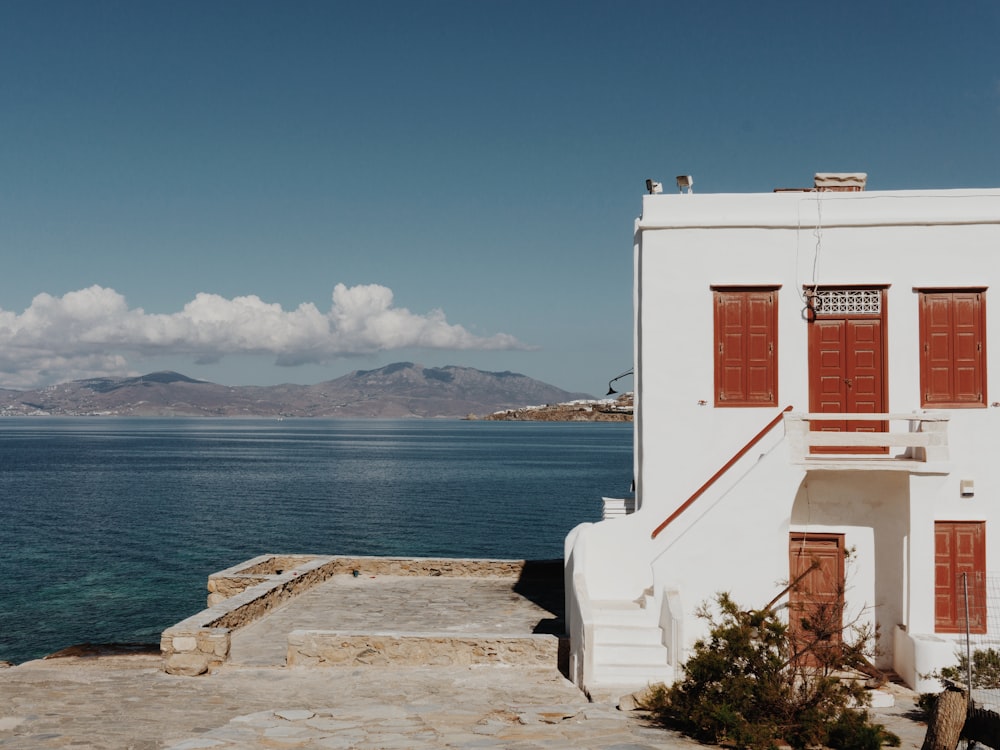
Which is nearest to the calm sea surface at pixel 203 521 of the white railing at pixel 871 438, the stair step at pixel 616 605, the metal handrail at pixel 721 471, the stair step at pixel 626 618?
the stair step at pixel 616 605

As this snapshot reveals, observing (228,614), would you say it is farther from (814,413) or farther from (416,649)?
(814,413)

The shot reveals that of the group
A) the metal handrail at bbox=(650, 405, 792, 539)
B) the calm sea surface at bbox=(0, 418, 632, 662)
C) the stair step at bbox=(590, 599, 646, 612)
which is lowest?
the calm sea surface at bbox=(0, 418, 632, 662)

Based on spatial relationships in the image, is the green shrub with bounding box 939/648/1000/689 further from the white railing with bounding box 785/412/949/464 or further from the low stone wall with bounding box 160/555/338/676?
the low stone wall with bounding box 160/555/338/676

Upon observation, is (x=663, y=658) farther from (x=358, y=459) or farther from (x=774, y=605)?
(x=358, y=459)

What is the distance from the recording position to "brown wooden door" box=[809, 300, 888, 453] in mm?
13719

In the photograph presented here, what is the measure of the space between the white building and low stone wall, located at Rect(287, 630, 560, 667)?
0.83m

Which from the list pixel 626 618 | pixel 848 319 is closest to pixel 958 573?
pixel 848 319

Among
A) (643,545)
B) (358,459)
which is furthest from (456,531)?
(358,459)

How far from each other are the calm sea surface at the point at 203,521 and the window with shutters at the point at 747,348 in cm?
1976

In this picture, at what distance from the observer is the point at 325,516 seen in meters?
55.2

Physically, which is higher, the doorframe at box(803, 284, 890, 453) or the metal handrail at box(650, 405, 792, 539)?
the doorframe at box(803, 284, 890, 453)

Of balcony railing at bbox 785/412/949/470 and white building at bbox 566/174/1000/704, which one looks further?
white building at bbox 566/174/1000/704

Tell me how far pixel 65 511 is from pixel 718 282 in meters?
51.8

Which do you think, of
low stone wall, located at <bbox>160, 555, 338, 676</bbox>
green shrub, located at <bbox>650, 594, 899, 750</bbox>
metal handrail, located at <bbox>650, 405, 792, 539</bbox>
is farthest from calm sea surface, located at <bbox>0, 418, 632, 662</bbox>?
green shrub, located at <bbox>650, 594, 899, 750</bbox>
